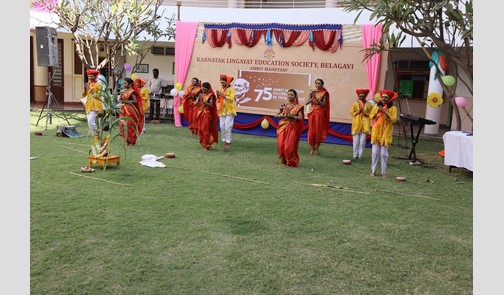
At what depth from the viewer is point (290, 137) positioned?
7.63m

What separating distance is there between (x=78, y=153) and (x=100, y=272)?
4.86 metres

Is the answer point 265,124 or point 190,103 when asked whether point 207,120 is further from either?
point 265,124

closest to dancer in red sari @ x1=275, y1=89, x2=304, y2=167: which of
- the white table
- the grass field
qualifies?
the grass field

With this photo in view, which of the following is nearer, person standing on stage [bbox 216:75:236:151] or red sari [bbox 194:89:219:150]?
red sari [bbox 194:89:219:150]

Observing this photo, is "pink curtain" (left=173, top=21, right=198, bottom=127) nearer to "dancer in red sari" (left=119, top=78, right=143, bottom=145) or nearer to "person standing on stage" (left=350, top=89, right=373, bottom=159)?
"dancer in red sari" (left=119, top=78, right=143, bottom=145)

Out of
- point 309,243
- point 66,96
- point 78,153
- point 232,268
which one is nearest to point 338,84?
point 78,153

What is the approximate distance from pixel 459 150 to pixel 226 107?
4391mm

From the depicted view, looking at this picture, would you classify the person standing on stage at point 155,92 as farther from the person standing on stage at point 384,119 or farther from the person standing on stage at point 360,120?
the person standing on stage at point 384,119

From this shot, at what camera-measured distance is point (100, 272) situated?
3.30 meters

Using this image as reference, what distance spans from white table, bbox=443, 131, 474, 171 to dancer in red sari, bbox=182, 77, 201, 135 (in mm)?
4755

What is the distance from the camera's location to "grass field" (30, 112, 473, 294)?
10.7 feet

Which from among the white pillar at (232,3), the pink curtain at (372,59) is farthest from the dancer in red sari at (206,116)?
the white pillar at (232,3)

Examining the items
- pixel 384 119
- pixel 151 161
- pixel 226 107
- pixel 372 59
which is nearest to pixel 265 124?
pixel 226 107

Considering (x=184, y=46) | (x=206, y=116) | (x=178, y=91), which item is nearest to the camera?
(x=206, y=116)
